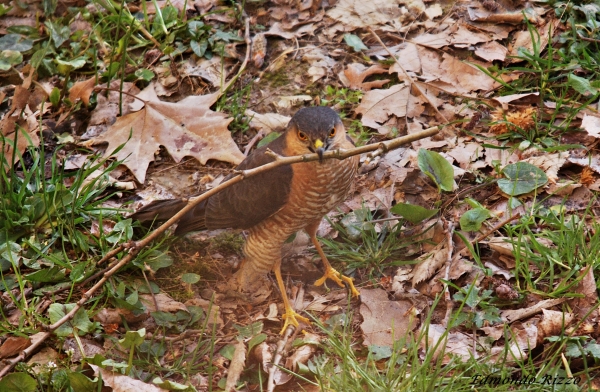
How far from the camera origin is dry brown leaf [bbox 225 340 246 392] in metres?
4.29

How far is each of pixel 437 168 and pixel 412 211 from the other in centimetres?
43

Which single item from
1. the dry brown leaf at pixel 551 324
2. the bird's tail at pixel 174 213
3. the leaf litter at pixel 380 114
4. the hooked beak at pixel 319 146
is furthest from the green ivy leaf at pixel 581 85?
the bird's tail at pixel 174 213

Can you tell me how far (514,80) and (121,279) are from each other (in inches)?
153

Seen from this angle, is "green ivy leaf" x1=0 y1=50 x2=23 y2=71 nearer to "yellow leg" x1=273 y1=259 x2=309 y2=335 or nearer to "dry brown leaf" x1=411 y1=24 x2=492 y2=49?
"yellow leg" x1=273 y1=259 x2=309 y2=335

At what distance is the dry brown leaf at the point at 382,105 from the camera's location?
242 inches

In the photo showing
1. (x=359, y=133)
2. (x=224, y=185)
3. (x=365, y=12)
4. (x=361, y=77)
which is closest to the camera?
(x=224, y=185)

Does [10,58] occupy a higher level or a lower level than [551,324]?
higher

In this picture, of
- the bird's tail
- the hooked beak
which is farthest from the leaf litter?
the hooked beak

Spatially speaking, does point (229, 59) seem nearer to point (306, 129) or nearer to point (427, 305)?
point (306, 129)

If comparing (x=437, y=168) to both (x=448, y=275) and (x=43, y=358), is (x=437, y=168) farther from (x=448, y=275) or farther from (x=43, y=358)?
(x=43, y=358)

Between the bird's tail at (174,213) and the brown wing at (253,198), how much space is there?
79mm

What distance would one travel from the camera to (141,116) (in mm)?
6270

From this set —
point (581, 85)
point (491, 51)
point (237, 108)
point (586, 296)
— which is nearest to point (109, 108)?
point (237, 108)

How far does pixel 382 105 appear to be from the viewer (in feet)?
20.4
